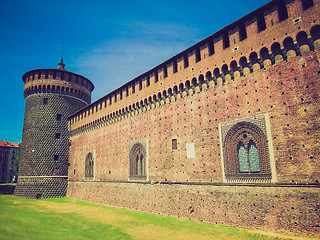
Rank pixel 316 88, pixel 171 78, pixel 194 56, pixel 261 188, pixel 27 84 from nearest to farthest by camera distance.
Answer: pixel 316 88 → pixel 261 188 → pixel 194 56 → pixel 171 78 → pixel 27 84

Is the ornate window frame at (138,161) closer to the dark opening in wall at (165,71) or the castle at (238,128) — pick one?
the castle at (238,128)

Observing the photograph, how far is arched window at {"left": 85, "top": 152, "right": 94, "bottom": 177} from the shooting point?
2191 centimetres

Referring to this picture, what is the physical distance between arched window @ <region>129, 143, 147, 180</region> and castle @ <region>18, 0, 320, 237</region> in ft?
0.24

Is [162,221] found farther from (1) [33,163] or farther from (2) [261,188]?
(1) [33,163]

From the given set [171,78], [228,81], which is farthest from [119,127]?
[228,81]

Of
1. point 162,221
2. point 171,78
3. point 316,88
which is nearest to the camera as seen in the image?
point 316,88

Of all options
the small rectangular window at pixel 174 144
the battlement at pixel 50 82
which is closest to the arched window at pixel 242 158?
the small rectangular window at pixel 174 144

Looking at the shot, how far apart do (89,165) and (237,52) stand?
1772cm

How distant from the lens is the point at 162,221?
39.0 ft

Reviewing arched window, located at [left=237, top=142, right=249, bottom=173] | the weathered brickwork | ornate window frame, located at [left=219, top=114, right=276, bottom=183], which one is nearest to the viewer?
the weathered brickwork

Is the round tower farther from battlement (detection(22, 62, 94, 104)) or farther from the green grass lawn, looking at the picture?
the green grass lawn

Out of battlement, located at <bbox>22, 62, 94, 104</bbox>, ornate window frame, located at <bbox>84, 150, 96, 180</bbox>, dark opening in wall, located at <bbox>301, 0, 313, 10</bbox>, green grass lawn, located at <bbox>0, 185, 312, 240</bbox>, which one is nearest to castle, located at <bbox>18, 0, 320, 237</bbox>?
dark opening in wall, located at <bbox>301, 0, 313, 10</bbox>

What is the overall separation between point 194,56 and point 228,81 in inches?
110

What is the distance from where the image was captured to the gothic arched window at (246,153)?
9805 millimetres
